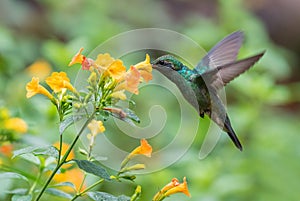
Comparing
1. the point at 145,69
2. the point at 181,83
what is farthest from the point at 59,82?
the point at 181,83

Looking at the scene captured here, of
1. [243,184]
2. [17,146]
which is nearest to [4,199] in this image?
[17,146]

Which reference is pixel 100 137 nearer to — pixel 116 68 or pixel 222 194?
pixel 222 194

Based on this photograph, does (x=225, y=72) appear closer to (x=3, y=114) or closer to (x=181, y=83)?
(x=181, y=83)

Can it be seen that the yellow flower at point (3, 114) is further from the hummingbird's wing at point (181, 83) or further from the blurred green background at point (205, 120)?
the hummingbird's wing at point (181, 83)

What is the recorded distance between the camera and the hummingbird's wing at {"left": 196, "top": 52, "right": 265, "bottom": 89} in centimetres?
129

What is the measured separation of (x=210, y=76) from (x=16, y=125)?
602 mm

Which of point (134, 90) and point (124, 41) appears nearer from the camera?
point (134, 90)

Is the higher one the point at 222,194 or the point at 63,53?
the point at 63,53

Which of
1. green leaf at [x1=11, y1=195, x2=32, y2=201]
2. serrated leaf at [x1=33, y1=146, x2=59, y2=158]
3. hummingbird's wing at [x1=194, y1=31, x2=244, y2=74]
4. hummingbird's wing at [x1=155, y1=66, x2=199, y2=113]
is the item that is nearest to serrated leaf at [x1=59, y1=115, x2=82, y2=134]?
serrated leaf at [x1=33, y1=146, x2=59, y2=158]

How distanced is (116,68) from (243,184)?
5.08ft

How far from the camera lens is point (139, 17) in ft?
15.3

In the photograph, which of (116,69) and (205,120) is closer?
(116,69)

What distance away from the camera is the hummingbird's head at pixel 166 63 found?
1.29m

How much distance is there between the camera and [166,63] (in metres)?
1.33
